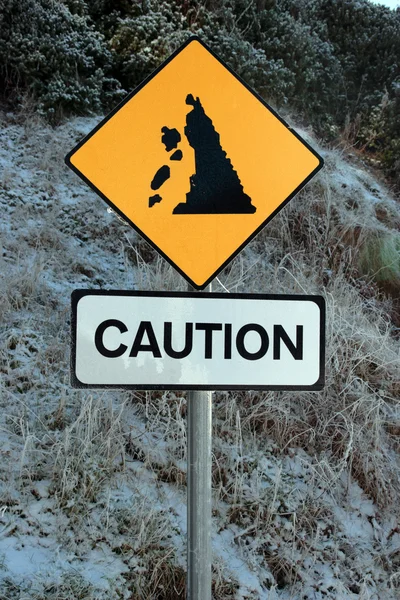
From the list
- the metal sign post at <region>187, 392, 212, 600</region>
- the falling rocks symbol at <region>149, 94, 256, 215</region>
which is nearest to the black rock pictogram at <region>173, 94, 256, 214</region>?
the falling rocks symbol at <region>149, 94, 256, 215</region>

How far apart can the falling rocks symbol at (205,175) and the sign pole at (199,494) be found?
10.5 inches

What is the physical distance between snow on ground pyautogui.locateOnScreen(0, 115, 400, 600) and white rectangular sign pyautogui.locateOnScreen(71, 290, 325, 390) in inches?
63.5

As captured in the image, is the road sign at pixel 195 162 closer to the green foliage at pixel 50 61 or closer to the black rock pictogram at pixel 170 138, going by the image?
the black rock pictogram at pixel 170 138

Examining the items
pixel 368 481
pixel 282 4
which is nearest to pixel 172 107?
pixel 368 481

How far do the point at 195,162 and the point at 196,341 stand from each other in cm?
57

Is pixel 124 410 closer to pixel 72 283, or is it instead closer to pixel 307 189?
pixel 72 283

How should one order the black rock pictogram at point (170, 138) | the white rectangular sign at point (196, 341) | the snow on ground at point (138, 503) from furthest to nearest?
1. the snow on ground at point (138, 503)
2. the black rock pictogram at point (170, 138)
3. the white rectangular sign at point (196, 341)

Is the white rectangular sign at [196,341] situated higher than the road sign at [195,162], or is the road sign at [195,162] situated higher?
the road sign at [195,162]

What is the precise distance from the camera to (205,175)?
182cm

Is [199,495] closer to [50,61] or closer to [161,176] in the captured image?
[161,176]

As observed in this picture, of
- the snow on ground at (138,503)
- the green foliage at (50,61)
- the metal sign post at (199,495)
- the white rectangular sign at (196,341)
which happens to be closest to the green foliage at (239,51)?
the green foliage at (50,61)

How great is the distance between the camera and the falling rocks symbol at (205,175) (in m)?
1.81

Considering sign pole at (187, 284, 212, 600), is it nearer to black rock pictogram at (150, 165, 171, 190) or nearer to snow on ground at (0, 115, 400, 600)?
black rock pictogram at (150, 165, 171, 190)

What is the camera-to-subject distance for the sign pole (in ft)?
5.90
